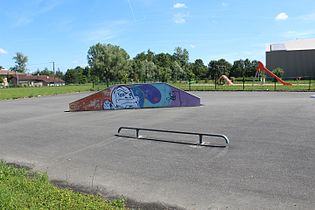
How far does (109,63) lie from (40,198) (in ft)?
278

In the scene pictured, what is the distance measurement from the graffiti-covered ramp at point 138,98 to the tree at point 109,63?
6798 centimetres

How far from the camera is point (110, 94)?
18.8 m

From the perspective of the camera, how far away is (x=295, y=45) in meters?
93.1

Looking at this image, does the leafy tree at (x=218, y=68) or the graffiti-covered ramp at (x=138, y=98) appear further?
the leafy tree at (x=218, y=68)

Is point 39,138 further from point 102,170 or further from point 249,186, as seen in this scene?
point 249,186

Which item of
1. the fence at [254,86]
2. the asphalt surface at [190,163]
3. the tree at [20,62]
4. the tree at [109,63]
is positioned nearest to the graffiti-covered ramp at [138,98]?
the asphalt surface at [190,163]

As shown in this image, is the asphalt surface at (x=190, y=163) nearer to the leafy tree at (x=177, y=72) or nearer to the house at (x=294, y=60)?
the house at (x=294, y=60)

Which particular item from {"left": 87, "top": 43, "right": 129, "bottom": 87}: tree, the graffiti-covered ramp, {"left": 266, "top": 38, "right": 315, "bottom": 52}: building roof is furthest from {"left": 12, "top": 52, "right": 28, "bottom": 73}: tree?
the graffiti-covered ramp

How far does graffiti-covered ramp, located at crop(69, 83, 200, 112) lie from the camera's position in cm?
1867

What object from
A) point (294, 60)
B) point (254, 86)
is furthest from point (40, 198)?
point (294, 60)

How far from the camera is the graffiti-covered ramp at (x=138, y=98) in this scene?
18672 mm

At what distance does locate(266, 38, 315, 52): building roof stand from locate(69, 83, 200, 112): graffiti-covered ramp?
7969 centimetres

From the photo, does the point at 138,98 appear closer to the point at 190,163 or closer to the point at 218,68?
the point at 190,163

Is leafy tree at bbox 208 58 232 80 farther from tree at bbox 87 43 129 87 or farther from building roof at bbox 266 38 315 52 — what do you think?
tree at bbox 87 43 129 87
